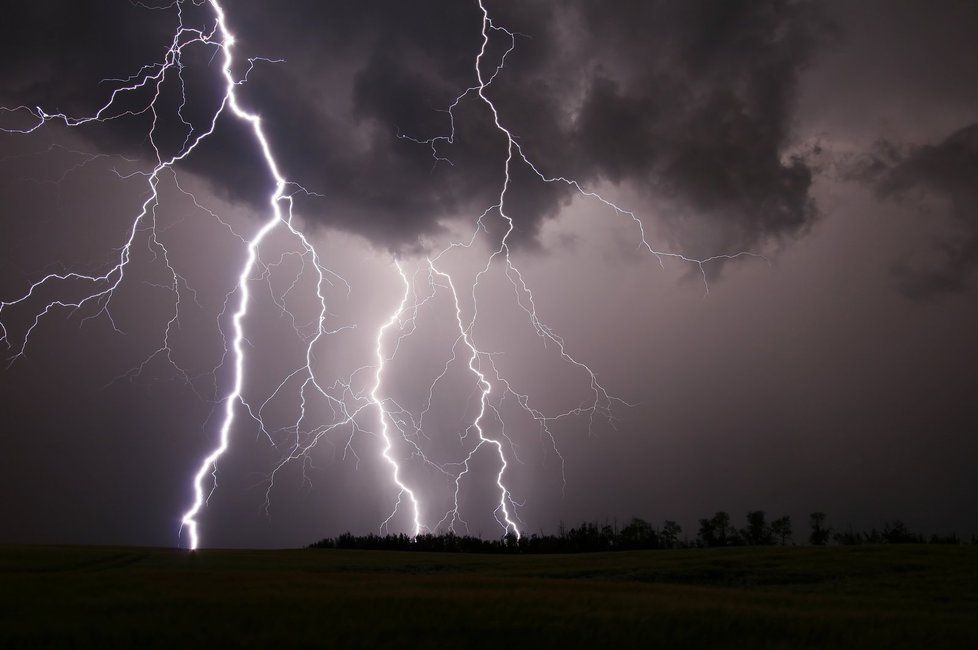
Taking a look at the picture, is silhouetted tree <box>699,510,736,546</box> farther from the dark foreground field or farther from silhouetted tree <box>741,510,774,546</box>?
the dark foreground field

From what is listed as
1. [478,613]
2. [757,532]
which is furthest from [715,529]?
[478,613]

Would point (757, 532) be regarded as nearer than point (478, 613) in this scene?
No

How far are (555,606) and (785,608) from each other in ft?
8.82

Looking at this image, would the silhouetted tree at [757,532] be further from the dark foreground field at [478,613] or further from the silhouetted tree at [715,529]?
the dark foreground field at [478,613]

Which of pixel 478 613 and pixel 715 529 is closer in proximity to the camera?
pixel 478 613

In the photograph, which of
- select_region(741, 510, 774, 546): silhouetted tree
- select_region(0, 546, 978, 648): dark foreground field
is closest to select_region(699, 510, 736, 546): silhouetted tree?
select_region(741, 510, 774, 546): silhouetted tree

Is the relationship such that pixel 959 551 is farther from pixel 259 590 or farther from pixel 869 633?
pixel 259 590

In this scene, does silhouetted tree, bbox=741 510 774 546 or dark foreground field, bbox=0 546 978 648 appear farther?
silhouetted tree, bbox=741 510 774 546

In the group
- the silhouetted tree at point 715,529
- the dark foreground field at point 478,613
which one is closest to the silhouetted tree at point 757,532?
the silhouetted tree at point 715,529

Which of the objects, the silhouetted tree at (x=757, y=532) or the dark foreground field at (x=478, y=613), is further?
the silhouetted tree at (x=757, y=532)

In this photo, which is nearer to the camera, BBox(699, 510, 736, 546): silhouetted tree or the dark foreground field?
the dark foreground field

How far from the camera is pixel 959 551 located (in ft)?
43.8

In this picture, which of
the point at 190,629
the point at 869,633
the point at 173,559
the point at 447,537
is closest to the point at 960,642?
the point at 869,633

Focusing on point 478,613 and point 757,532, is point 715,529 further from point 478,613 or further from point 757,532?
point 478,613
